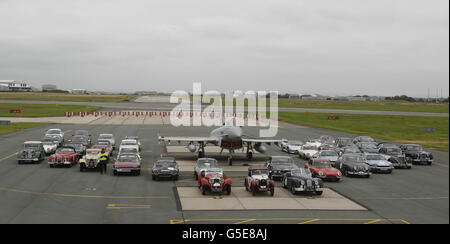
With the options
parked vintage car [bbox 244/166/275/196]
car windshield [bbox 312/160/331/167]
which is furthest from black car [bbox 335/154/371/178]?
parked vintage car [bbox 244/166/275/196]

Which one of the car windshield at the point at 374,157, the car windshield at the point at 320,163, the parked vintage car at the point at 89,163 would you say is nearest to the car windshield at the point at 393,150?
the car windshield at the point at 374,157

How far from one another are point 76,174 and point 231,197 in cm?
1566

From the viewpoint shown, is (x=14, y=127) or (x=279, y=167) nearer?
Result: (x=279, y=167)

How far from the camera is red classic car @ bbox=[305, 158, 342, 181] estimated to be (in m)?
35.8

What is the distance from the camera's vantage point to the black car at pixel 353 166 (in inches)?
1506

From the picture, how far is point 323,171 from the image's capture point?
3647cm

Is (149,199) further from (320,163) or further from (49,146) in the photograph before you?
(49,146)

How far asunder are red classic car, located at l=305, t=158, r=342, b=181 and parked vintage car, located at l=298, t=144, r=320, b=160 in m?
10.4

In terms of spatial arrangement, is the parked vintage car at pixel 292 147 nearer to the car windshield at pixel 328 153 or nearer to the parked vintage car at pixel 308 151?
the parked vintage car at pixel 308 151

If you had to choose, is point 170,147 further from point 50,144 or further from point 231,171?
point 231,171

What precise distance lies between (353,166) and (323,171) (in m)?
3.90

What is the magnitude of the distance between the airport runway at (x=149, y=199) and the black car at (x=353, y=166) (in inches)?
41.0

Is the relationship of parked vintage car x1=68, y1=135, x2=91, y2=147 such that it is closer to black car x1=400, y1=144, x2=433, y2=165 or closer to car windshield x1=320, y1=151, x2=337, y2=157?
car windshield x1=320, y1=151, x2=337, y2=157

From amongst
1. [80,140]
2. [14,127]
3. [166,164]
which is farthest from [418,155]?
[14,127]
